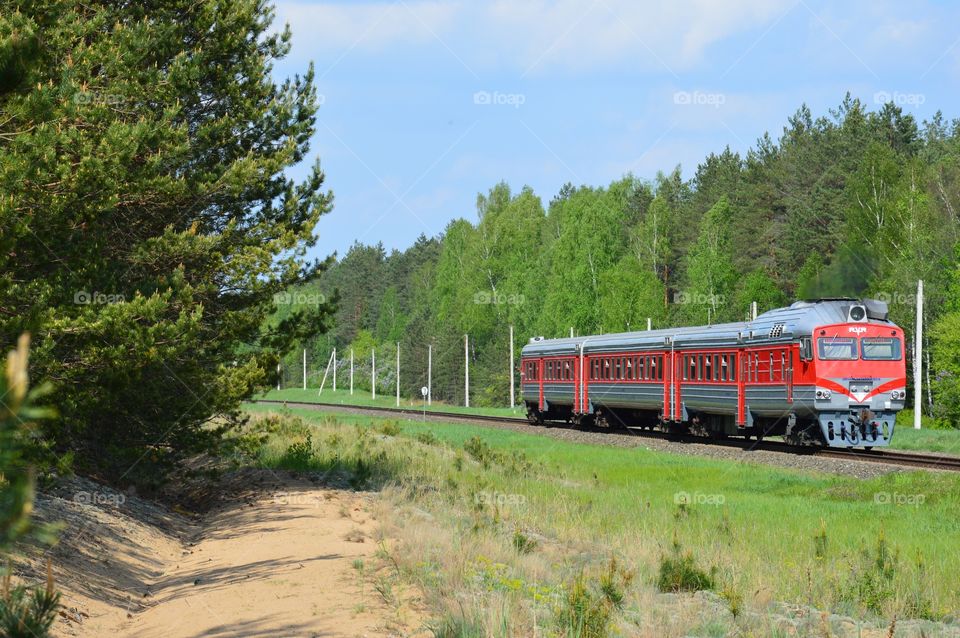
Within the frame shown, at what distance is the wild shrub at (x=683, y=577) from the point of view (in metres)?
10.7

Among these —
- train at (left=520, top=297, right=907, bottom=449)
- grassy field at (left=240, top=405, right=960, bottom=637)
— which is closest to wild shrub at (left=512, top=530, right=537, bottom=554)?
grassy field at (left=240, top=405, right=960, bottom=637)

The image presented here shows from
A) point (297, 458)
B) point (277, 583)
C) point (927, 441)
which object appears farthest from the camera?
point (927, 441)

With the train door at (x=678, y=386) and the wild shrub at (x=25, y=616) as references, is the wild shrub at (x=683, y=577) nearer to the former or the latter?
the wild shrub at (x=25, y=616)

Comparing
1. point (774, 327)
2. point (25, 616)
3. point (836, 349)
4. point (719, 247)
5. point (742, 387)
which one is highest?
point (719, 247)

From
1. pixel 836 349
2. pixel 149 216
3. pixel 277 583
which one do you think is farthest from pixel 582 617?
pixel 836 349

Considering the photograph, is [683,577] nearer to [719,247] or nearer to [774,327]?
[774,327]

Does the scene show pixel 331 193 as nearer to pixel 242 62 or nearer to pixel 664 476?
pixel 242 62

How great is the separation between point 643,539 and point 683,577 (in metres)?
3.01

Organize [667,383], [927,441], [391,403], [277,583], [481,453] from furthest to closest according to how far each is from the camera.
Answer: [391,403] → [667,383] → [927,441] → [481,453] → [277,583]

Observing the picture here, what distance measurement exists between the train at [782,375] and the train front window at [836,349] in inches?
0.9

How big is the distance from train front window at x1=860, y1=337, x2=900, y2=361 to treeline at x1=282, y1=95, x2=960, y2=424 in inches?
432

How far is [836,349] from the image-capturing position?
84.5 ft

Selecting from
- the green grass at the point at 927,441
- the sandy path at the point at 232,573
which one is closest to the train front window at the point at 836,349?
the green grass at the point at 927,441

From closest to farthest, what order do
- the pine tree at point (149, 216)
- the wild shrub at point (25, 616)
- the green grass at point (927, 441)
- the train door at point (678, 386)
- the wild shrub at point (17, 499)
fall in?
the wild shrub at point (17, 499) < the wild shrub at point (25, 616) < the pine tree at point (149, 216) < the green grass at point (927, 441) < the train door at point (678, 386)
